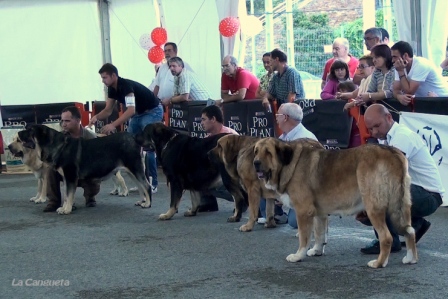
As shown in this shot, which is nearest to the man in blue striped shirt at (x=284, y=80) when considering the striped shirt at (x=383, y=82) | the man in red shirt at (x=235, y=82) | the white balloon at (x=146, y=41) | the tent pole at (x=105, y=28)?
the man in red shirt at (x=235, y=82)

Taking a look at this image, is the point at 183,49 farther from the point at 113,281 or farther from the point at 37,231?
the point at 113,281

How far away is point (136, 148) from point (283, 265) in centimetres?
389

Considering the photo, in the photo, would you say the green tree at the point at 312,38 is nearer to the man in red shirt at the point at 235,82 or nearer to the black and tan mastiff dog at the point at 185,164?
the man in red shirt at the point at 235,82

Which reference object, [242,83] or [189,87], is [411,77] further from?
[189,87]

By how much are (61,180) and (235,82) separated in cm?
342

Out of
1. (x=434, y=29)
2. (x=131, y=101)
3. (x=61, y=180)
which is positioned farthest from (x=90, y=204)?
(x=434, y=29)

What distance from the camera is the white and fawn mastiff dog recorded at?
599 centimetres

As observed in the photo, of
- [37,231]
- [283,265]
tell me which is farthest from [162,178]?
[283,265]

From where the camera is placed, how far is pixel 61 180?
34.0ft

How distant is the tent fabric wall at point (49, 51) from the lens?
16531 mm

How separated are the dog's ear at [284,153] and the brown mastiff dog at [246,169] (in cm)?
134

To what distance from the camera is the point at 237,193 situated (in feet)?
27.9

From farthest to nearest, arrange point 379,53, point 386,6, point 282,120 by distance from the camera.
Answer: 1. point 386,6
2. point 379,53
3. point 282,120

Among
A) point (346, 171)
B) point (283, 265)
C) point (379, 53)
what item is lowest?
point (283, 265)
